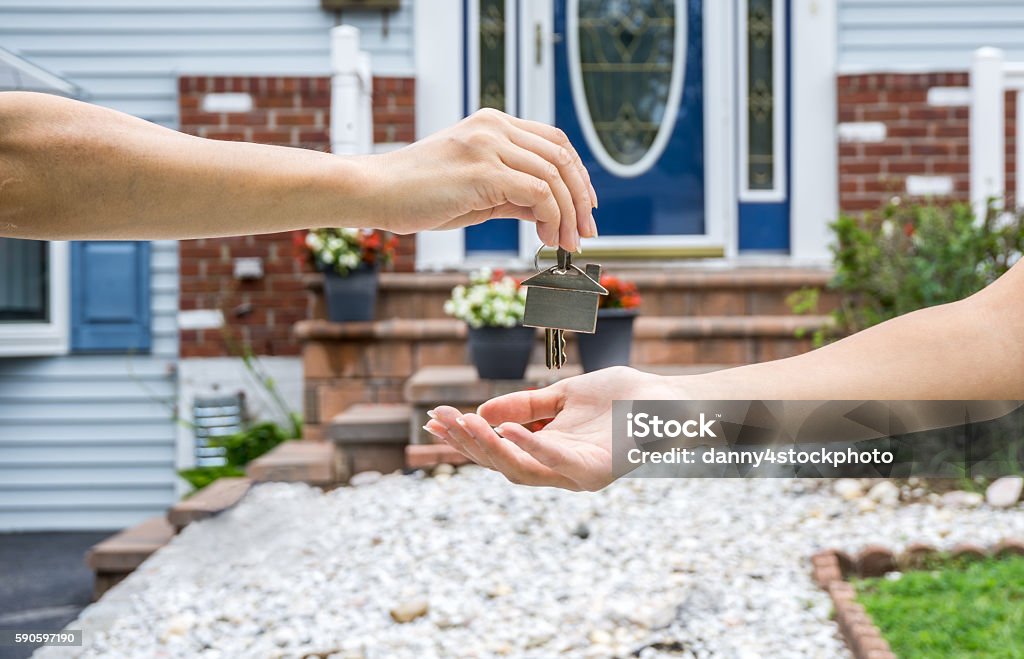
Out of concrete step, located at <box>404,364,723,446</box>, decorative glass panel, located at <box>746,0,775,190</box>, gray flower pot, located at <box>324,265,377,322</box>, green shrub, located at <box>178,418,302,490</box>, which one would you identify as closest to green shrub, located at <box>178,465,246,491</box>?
green shrub, located at <box>178,418,302,490</box>

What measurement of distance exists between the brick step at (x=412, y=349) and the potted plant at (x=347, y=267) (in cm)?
9

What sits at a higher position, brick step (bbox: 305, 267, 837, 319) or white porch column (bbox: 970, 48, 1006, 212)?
white porch column (bbox: 970, 48, 1006, 212)

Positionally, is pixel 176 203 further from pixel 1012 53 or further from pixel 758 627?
pixel 1012 53

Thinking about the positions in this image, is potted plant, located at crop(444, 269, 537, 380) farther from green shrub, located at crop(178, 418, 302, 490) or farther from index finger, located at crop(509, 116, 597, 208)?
index finger, located at crop(509, 116, 597, 208)

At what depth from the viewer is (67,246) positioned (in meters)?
6.04

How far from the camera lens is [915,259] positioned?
4.54 m

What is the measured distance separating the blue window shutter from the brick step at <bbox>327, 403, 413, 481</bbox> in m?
2.02

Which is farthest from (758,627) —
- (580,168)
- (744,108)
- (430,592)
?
(744,108)

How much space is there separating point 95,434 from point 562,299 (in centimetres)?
530

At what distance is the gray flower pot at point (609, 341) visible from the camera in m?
4.71

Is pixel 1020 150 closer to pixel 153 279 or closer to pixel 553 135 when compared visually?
pixel 553 135

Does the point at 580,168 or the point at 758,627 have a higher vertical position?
the point at 580,168

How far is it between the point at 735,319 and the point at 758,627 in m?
2.63

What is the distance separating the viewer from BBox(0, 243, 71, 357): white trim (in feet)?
19.6
